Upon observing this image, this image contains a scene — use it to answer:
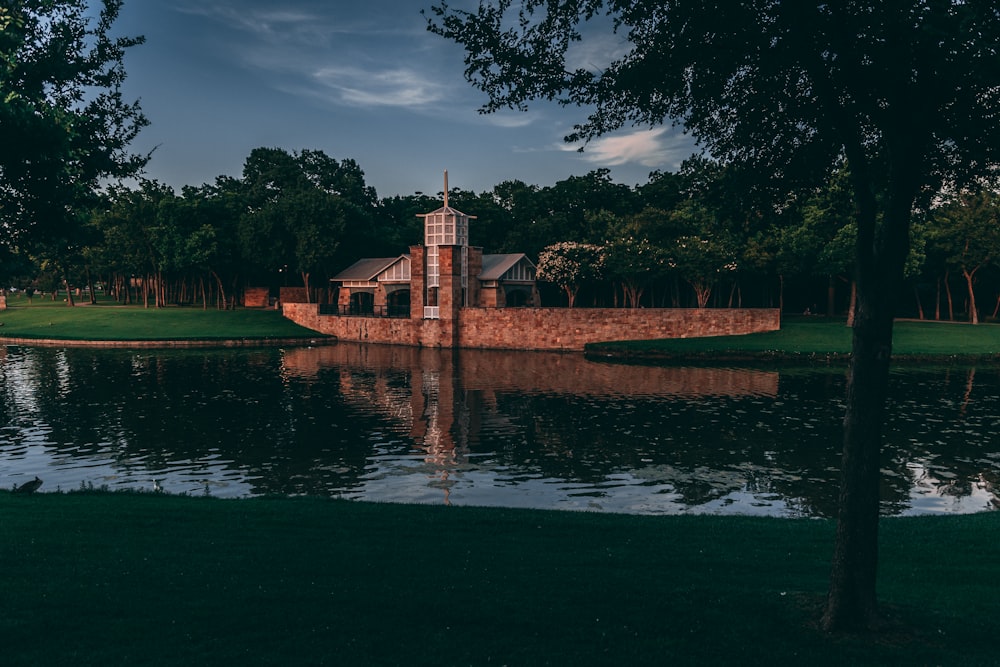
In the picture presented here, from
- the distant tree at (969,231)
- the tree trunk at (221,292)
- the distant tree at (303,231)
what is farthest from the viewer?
the tree trunk at (221,292)

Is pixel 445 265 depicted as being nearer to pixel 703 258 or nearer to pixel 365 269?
pixel 365 269

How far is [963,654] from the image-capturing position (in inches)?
314

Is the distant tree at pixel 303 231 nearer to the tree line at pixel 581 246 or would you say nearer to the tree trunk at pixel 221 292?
the tree line at pixel 581 246

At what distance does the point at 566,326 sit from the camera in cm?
6544

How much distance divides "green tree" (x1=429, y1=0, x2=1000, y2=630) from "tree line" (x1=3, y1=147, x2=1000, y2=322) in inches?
1973

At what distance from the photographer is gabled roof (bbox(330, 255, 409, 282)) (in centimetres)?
8819

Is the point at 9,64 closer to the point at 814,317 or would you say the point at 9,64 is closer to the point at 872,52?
the point at 872,52

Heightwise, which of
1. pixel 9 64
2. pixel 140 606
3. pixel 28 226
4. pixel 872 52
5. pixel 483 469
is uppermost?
pixel 9 64

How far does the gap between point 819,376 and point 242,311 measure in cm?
6394

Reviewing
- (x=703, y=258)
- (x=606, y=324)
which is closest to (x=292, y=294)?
(x=606, y=324)

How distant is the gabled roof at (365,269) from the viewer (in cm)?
Result: 8819

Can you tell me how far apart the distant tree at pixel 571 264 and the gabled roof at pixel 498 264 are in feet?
7.82

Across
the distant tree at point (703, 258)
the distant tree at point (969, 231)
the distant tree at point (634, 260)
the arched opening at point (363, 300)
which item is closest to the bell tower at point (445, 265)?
the distant tree at point (634, 260)

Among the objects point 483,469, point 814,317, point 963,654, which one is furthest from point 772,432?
point 814,317
